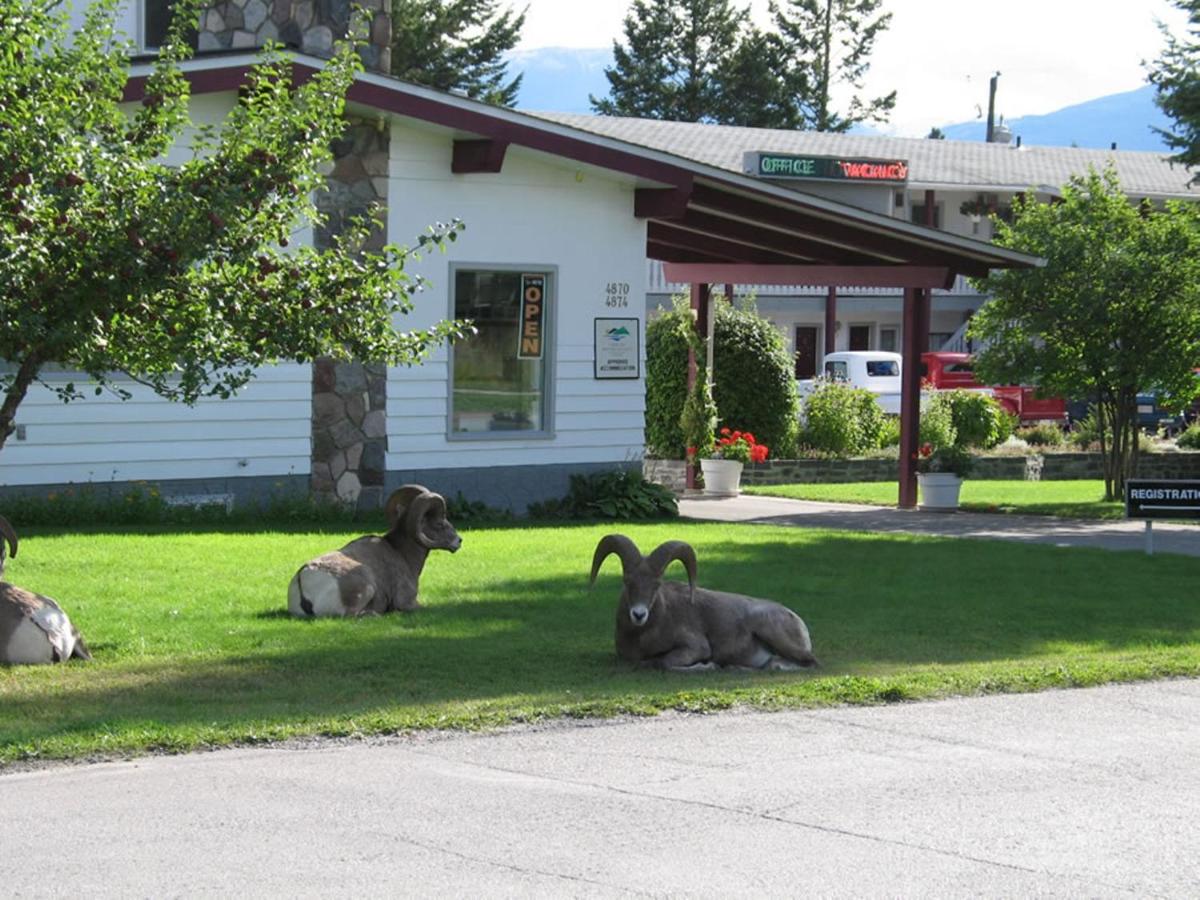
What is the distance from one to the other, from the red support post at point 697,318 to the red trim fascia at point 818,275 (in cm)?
47

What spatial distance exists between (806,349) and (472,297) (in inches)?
1362

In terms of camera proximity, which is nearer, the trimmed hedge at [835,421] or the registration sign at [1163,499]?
the registration sign at [1163,499]

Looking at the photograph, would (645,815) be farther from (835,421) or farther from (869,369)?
(869,369)

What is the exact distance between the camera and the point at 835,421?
3059 centimetres

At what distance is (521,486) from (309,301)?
32.0ft

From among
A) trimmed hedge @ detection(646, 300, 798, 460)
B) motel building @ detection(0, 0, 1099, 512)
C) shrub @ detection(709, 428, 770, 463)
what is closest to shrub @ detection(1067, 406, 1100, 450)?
trimmed hedge @ detection(646, 300, 798, 460)

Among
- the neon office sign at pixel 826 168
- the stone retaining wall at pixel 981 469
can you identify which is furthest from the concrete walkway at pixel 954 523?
the neon office sign at pixel 826 168

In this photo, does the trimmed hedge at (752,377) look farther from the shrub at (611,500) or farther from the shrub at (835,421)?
the shrub at (611,500)

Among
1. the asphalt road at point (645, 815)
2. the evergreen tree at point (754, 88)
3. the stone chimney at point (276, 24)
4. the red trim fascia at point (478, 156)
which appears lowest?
the asphalt road at point (645, 815)

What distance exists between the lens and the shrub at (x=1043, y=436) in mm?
35062

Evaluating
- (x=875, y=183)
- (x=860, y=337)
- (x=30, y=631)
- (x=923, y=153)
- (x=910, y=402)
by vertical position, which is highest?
(x=923, y=153)

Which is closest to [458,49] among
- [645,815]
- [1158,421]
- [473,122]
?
[1158,421]

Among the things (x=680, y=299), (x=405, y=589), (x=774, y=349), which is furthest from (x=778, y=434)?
(x=405, y=589)

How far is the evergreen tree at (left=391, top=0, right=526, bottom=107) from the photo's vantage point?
55.4 m
